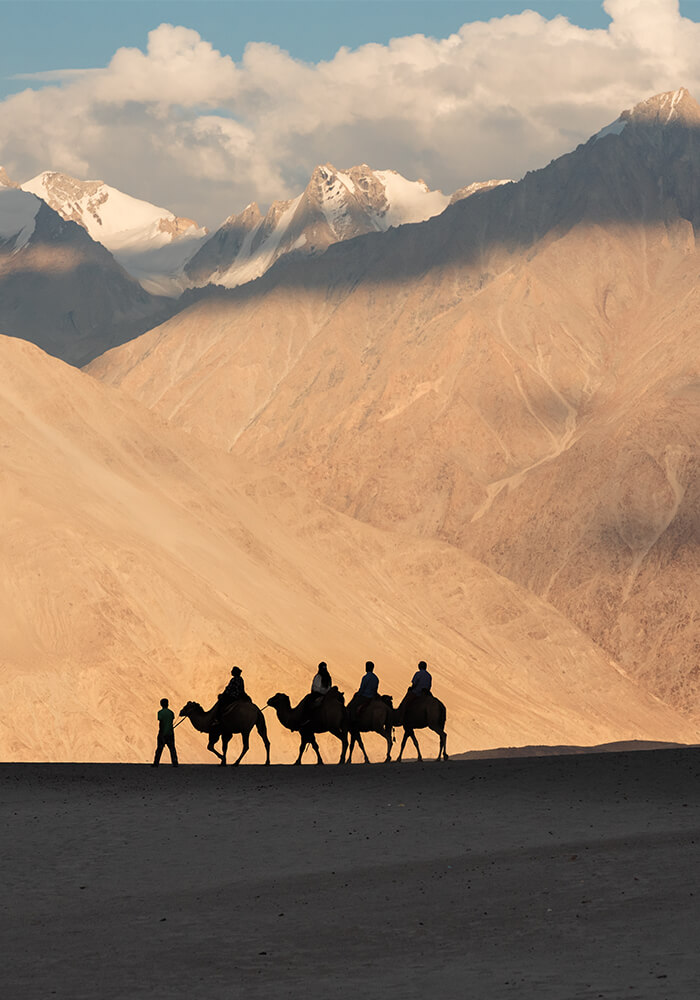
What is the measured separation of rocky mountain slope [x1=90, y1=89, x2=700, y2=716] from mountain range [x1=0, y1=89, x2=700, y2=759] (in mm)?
328

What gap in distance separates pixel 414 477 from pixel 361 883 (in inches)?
4719

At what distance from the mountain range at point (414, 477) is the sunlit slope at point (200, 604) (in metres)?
0.18

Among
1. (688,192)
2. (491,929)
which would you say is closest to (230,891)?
(491,929)

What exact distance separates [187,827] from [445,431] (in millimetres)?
118974

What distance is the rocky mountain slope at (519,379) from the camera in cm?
11700

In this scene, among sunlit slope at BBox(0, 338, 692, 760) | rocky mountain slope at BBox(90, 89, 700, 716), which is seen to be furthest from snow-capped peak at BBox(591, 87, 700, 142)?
sunlit slope at BBox(0, 338, 692, 760)

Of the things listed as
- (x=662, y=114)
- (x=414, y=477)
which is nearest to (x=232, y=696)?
(x=414, y=477)

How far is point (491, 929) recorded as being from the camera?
42.4ft

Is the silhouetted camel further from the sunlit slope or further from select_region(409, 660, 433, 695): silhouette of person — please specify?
the sunlit slope

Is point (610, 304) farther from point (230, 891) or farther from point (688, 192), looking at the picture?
point (230, 891)

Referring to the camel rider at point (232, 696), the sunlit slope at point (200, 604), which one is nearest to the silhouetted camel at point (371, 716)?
the camel rider at point (232, 696)

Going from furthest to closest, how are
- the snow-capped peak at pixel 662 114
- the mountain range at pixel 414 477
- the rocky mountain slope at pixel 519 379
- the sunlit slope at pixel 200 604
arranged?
the snow-capped peak at pixel 662 114 → the rocky mountain slope at pixel 519 379 → the mountain range at pixel 414 477 → the sunlit slope at pixel 200 604

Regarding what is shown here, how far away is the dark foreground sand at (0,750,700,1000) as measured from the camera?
1143cm

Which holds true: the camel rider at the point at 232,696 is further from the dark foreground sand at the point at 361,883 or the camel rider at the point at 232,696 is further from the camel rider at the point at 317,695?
the dark foreground sand at the point at 361,883
